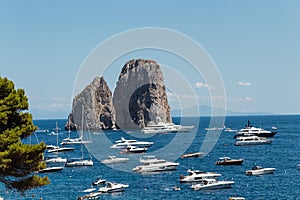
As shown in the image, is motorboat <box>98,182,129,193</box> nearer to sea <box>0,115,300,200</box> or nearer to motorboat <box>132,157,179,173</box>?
sea <box>0,115,300,200</box>

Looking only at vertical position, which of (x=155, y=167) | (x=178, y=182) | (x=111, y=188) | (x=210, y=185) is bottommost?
(x=178, y=182)

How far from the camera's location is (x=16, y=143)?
21.8 m

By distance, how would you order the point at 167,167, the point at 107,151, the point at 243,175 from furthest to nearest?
the point at 107,151, the point at 167,167, the point at 243,175

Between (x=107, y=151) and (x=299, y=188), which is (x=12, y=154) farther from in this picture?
(x=107, y=151)

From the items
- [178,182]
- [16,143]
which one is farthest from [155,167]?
[16,143]

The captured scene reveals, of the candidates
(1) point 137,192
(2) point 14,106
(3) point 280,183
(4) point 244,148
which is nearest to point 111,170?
(1) point 137,192

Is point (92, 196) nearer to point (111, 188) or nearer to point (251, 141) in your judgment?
point (111, 188)

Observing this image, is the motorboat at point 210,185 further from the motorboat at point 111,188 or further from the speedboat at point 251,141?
the speedboat at point 251,141

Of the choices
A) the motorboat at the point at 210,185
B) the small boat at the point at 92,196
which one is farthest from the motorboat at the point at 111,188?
the motorboat at the point at 210,185

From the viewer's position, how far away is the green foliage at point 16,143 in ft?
70.9

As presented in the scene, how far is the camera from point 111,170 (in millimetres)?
74375

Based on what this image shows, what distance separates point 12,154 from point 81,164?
60.1 meters

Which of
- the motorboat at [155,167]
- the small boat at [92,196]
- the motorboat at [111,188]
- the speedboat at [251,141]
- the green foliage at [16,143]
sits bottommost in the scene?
the small boat at [92,196]

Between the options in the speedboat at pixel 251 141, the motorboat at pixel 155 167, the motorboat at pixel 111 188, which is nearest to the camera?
the motorboat at pixel 111 188
